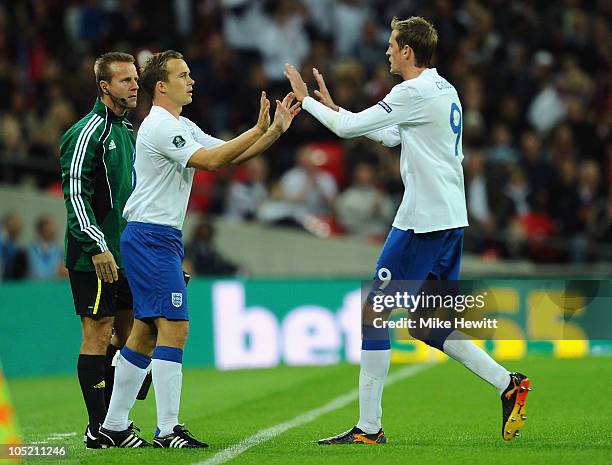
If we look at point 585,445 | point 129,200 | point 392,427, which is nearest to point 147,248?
point 129,200

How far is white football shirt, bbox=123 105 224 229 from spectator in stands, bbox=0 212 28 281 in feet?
28.1

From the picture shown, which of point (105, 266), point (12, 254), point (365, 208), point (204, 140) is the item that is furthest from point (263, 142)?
point (365, 208)

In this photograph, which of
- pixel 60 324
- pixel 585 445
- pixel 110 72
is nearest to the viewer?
pixel 585 445

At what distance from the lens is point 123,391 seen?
7777 millimetres

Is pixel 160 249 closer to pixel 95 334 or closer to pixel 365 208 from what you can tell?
pixel 95 334

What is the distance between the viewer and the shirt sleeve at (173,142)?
7.51 meters

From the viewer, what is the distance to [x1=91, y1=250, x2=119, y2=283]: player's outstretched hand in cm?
792

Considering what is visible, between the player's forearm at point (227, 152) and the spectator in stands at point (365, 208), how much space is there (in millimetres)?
10035

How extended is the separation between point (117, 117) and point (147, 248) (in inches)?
44.0

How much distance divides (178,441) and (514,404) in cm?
206

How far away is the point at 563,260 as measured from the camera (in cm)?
1716

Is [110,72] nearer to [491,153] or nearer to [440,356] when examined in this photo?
[440,356]

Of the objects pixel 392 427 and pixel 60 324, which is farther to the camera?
pixel 60 324

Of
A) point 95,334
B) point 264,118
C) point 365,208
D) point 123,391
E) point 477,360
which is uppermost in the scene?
point 264,118
